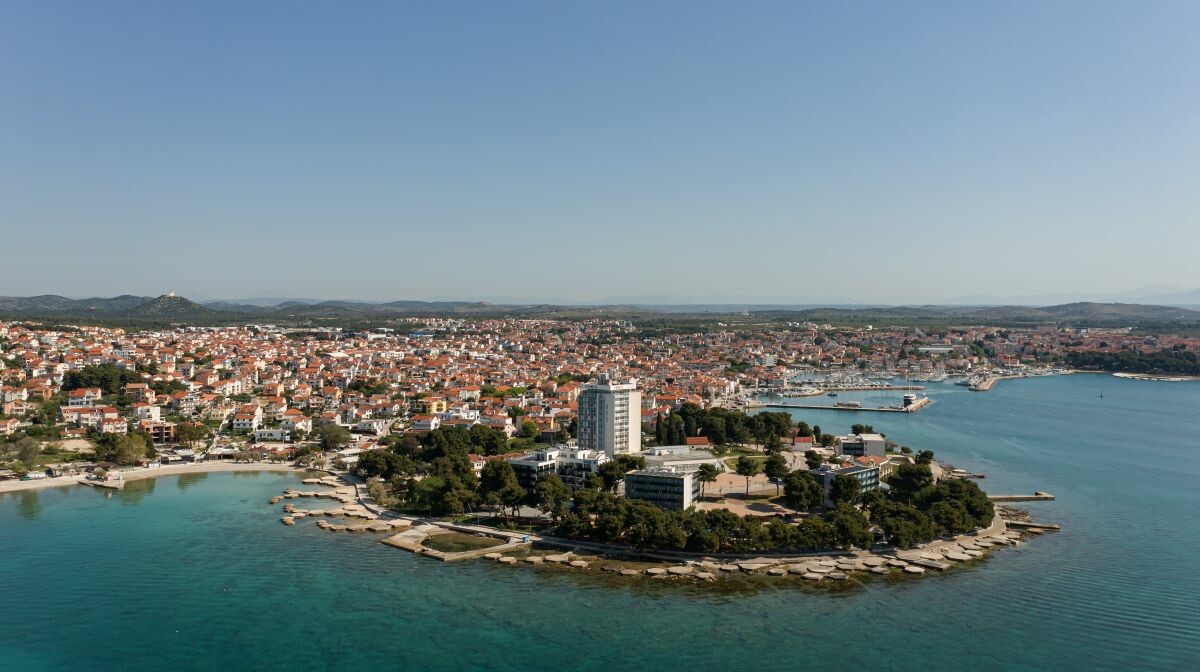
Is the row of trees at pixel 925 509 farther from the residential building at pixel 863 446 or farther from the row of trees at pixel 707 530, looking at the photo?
the residential building at pixel 863 446

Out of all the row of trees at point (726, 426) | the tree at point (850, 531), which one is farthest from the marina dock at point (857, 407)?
the tree at point (850, 531)

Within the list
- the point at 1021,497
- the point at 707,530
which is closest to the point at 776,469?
the point at 707,530

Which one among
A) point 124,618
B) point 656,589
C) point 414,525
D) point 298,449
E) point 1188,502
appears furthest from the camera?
point 298,449

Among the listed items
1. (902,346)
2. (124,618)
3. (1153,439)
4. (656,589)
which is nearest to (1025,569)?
(656,589)

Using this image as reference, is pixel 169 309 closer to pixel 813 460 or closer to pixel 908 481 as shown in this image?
pixel 813 460

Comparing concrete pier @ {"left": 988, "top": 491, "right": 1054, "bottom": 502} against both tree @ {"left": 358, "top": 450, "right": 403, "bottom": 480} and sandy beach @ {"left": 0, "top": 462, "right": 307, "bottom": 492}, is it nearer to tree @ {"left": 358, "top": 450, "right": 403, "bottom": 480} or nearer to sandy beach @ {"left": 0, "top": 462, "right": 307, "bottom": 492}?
tree @ {"left": 358, "top": 450, "right": 403, "bottom": 480}

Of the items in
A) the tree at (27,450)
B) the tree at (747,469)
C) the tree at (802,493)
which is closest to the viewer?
the tree at (802,493)

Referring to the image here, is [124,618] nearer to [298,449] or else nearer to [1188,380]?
[298,449]
